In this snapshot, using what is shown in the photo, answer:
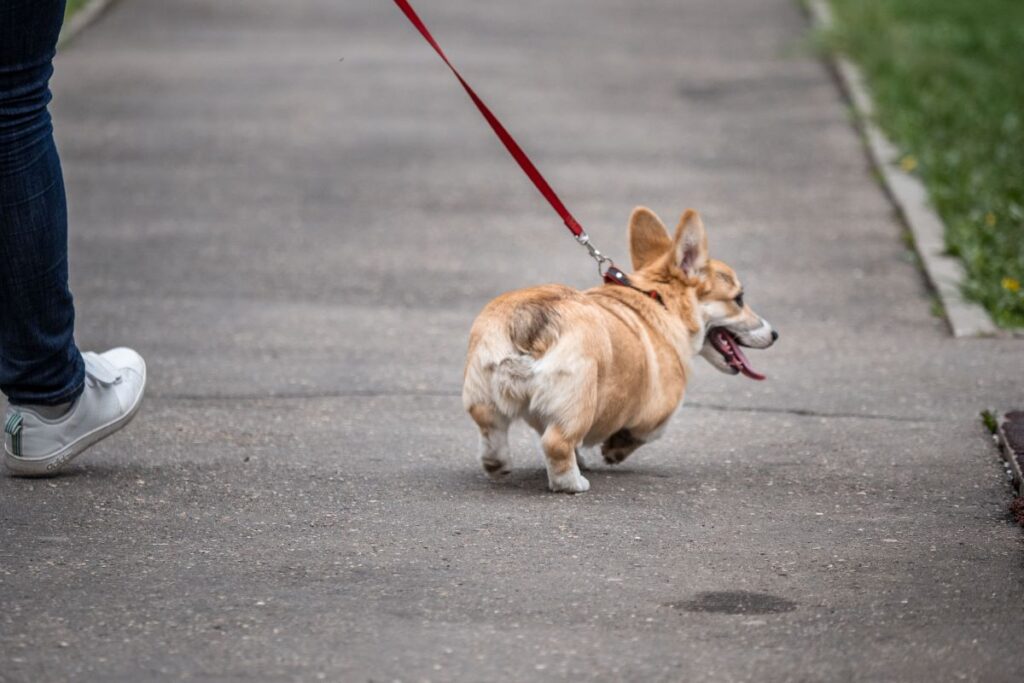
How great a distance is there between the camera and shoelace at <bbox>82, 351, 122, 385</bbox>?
5480 millimetres

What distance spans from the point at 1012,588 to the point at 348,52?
12461 millimetres

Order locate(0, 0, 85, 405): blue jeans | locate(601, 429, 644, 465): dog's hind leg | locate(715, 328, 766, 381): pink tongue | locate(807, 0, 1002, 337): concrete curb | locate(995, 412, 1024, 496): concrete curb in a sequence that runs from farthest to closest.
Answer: locate(807, 0, 1002, 337): concrete curb, locate(715, 328, 766, 381): pink tongue, locate(601, 429, 644, 465): dog's hind leg, locate(995, 412, 1024, 496): concrete curb, locate(0, 0, 85, 405): blue jeans

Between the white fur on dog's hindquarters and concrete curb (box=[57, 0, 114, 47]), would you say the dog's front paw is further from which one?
concrete curb (box=[57, 0, 114, 47])

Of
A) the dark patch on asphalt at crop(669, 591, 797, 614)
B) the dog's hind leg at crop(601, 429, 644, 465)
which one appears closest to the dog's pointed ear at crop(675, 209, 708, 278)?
the dog's hind leg at crop(601, 429, 644, 465)

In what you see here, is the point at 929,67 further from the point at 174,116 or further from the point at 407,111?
the point at 174,116

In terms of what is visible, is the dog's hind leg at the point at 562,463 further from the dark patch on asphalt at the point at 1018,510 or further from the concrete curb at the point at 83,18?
the concrete curb at the point at 83,18

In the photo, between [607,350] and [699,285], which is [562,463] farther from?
[699,285]

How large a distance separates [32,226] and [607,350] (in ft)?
5.94

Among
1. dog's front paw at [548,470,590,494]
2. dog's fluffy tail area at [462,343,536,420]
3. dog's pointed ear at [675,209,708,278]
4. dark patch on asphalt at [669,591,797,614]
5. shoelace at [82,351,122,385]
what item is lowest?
dog's front paw at [548,470,590,494]

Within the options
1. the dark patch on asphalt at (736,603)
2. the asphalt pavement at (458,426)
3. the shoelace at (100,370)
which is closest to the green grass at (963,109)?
the asphalt pavement at (458,426)

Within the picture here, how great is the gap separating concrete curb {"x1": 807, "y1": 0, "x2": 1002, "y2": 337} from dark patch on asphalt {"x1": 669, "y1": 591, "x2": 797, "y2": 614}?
394cm


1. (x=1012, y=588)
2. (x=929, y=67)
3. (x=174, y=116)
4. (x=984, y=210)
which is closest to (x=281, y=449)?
(x=1012, y=588)

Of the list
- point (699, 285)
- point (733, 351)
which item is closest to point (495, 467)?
point (699, 285)

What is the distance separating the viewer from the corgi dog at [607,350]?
5133mm
